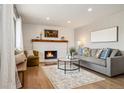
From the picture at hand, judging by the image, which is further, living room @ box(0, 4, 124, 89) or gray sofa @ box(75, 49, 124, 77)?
gray sofa @ box(75, 49, 124, 77)

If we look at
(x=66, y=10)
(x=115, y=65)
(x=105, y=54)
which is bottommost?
(x=115, y=65)

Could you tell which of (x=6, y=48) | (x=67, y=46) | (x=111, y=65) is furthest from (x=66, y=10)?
(x=67, y=46)

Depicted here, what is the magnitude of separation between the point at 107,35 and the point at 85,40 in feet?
5.82

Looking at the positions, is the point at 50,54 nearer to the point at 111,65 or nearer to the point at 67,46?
the point at 67,46

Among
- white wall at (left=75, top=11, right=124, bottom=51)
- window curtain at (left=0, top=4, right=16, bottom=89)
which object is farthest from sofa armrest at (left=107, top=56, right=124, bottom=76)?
window curtain at (left=0, top=4, right=16, bottom=89)

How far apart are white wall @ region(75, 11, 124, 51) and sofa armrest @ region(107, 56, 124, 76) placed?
0.70 m

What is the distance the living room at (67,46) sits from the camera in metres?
2.62

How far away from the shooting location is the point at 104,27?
4.60 metres

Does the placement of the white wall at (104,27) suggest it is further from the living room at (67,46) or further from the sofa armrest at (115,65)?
the sofa armrest at (115,65)

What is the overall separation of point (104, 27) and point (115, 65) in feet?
6.57

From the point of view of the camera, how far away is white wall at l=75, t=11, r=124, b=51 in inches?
151

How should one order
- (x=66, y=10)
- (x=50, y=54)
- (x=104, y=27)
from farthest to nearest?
(x=50, y=54), (x=104, y=27), (x=66, y=10)

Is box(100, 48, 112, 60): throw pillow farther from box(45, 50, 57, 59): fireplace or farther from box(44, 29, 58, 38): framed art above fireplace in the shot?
box(44, 29, 58, 38): framed art above fireplace

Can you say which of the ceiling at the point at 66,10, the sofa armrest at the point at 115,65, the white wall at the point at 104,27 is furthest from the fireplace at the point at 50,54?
the sofa armrest at the point at 115,65
